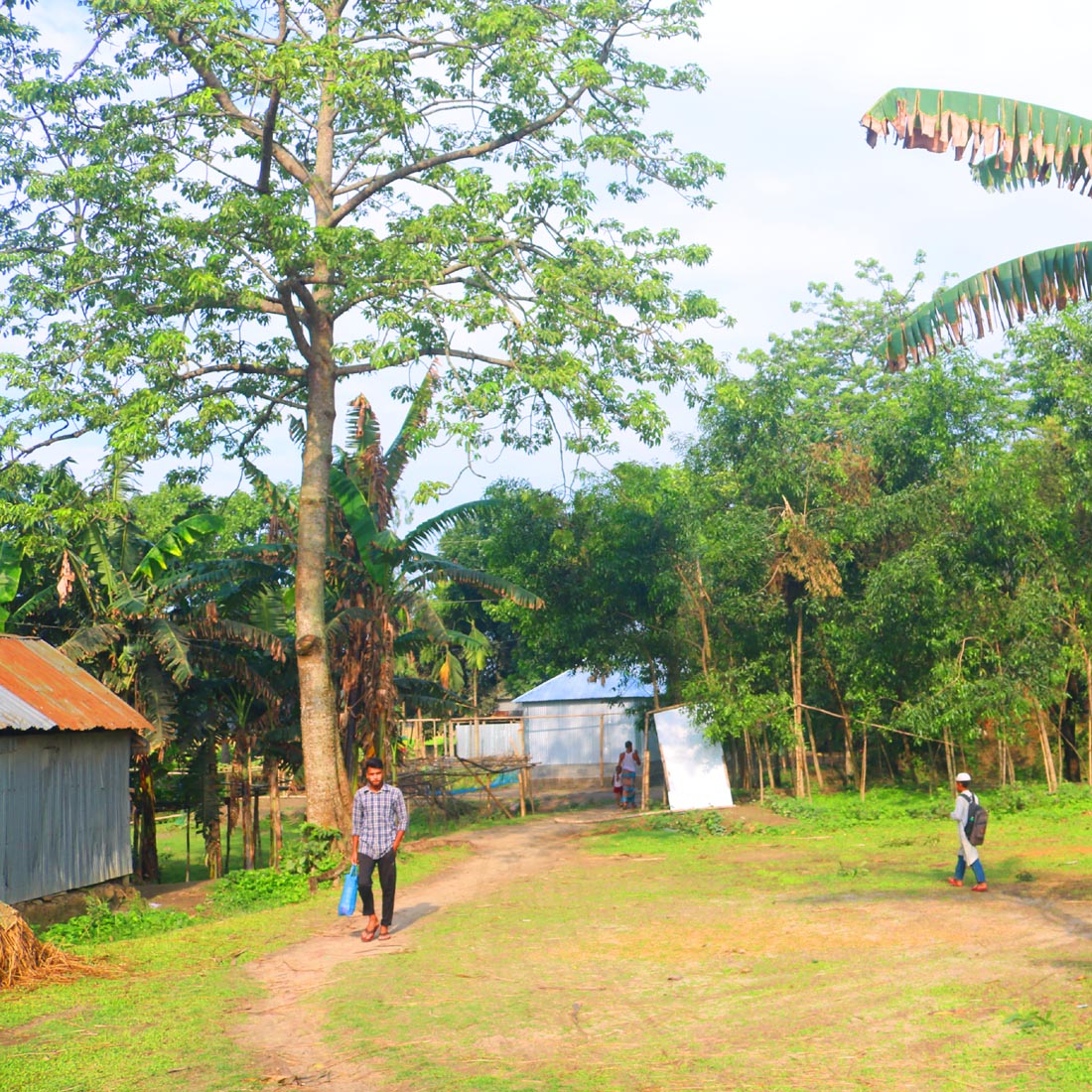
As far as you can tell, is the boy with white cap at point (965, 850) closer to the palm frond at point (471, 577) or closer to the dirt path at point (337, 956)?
the dirt path at point (337, 956)

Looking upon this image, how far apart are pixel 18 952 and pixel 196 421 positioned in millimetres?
7806

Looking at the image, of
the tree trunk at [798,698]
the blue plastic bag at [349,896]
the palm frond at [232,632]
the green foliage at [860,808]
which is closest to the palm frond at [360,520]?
the palm frond at [232,632]

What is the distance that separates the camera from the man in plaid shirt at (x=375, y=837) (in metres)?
11.2

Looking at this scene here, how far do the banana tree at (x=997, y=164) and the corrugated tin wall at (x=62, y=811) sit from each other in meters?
9.92

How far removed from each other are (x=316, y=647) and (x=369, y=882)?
5484 millimetres

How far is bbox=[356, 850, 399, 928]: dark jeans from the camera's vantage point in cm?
1123

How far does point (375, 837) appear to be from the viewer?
36.7 feet

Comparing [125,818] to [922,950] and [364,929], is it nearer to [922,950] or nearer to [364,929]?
[364,929]

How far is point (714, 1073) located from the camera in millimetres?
6293

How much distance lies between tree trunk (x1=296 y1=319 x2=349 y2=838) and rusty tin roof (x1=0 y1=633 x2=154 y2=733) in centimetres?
219

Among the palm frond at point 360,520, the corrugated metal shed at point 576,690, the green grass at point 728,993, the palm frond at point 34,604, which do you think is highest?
the palm frond at point 360,520

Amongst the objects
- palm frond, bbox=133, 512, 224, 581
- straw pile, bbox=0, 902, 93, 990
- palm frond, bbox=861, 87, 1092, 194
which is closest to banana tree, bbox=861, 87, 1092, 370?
palm frond, bbox=861, 87, 1092, 194

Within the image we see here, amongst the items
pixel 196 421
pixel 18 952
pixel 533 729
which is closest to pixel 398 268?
pixel 196 421

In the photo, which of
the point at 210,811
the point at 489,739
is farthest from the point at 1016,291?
the point at 489,739
